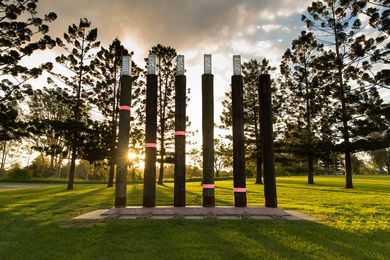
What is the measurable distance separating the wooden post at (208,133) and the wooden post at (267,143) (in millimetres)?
1713

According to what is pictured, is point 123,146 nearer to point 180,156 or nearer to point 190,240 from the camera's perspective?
point 180,156

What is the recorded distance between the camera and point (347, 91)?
27.5 meters

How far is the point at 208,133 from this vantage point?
32.2ft

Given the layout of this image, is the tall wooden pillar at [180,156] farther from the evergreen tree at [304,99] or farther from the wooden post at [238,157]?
the evergreen tree at [304,99]

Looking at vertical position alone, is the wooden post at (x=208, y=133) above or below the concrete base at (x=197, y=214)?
above

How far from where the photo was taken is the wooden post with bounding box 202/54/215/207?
9664mm

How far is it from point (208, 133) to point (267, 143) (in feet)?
6.51

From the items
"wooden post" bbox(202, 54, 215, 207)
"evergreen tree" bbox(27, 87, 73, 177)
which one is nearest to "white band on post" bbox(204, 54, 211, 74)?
"wooden post" bbox(202, 54, 215, 207)

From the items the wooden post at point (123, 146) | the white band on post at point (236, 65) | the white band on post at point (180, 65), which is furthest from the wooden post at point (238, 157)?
the wooden post at point (123, 146)

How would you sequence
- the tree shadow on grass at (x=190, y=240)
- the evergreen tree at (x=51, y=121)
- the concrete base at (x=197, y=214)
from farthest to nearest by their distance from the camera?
the evergreen tree at (x=51, y=121) → the concrete base at (x=197, y=214) → the tree shadow on grass at (x=190, y=240)

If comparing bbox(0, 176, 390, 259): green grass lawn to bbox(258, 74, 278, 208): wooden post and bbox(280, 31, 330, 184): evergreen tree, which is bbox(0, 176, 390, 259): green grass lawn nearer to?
bbox(258, 74, 278, 208): wooden post

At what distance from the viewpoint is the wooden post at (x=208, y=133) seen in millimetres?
9664

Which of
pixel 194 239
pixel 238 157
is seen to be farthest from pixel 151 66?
pixel 194 239

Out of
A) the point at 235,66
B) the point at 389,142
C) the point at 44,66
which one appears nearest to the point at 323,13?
the point at 389,142
